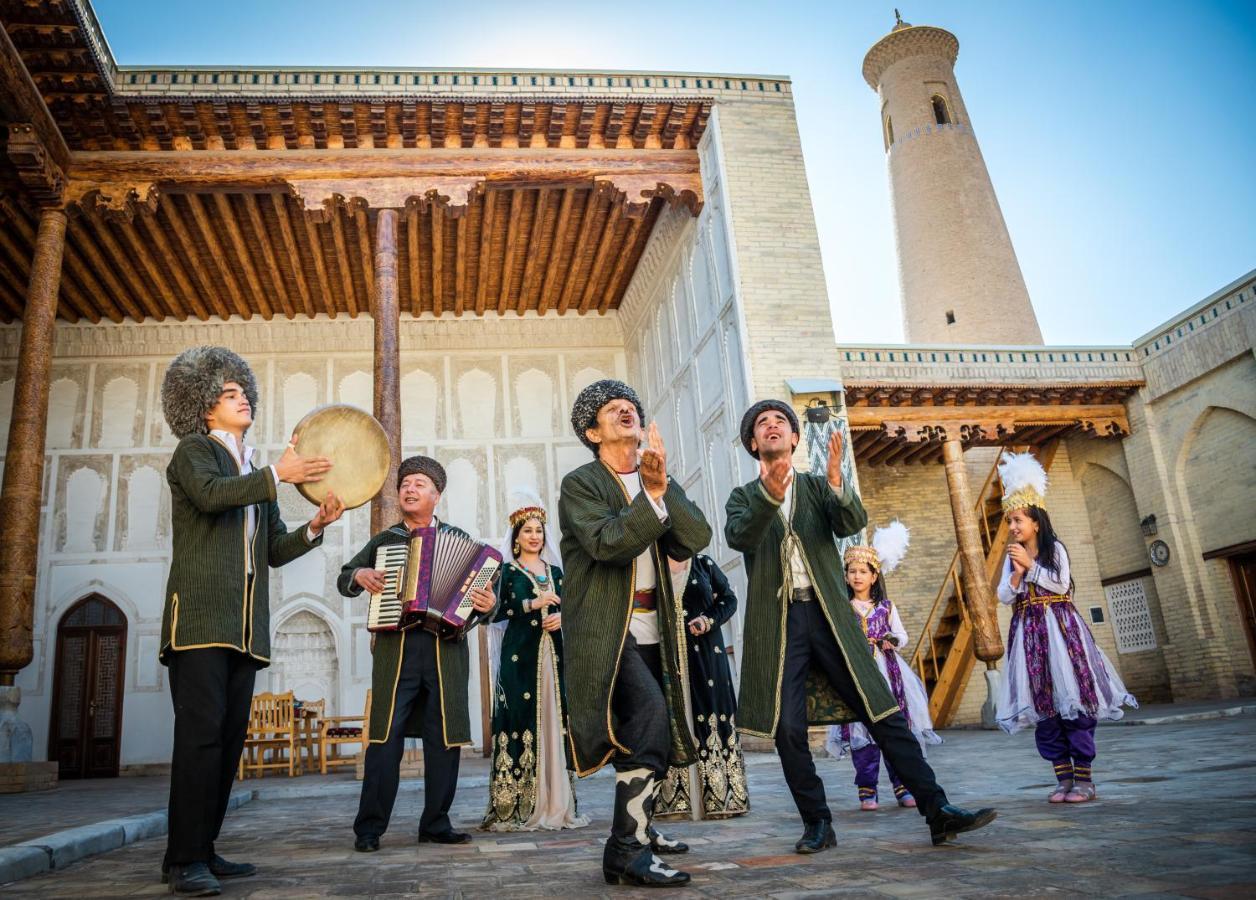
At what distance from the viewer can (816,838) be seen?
3062 millimetres

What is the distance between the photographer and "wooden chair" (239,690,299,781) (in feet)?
38.0

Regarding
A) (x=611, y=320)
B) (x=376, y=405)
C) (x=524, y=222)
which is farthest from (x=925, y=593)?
(x=376, y=405)

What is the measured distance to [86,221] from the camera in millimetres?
12688

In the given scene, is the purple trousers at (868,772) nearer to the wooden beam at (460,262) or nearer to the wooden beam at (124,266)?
the wooden beam at (460,262)

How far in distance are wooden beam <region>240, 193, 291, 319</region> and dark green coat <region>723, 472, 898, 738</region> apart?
1083 centimetres

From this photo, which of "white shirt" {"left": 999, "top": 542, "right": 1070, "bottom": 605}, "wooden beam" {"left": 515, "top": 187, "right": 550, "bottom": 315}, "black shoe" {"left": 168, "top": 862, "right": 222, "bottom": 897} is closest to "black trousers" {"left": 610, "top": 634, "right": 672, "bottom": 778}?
"black shoe" {"left": 168, "top": 862, "right": 222, "bottom": 897}

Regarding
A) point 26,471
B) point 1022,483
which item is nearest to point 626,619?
point 1022,483

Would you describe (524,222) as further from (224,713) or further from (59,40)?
(224,713)

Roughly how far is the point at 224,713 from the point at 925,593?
15032 mm

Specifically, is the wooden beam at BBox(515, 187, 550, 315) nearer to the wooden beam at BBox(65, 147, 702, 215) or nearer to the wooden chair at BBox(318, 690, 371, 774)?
the wooden beam at BBox(65, 147, 702, 215)

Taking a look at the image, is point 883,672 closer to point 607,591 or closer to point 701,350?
point 607,591

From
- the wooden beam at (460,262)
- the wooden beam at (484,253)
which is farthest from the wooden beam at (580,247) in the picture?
the wooden beam at (460,262)

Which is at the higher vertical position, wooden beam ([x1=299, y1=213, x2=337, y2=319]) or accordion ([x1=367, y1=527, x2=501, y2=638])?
wooden beam ([x1=299, y1=213, x2=337, y2=319])

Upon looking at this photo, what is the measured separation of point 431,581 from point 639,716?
1.80m
